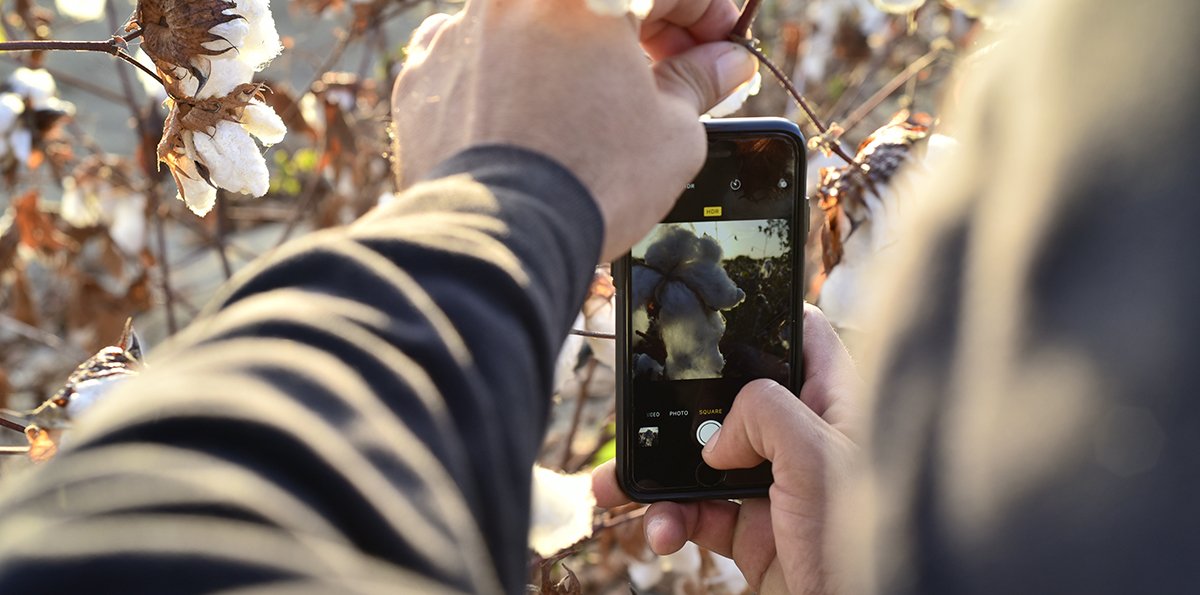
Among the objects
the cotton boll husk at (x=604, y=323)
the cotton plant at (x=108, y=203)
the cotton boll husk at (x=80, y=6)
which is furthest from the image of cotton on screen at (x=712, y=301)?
the cotton plant at (x=108, y=203)

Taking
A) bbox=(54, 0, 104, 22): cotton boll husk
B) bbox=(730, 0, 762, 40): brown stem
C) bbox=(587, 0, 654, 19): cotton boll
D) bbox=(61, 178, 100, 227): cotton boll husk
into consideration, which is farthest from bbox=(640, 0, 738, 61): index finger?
bbox=(61, 178, 100, 227): cotton boll husk

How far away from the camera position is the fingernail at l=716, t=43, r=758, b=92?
21.8 inches

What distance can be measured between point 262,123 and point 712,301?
34cm

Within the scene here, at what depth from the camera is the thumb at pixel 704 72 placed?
532 millimetres

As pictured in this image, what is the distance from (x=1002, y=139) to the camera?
0.71 ft

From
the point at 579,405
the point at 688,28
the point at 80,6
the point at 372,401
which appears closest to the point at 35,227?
the point at 80,6

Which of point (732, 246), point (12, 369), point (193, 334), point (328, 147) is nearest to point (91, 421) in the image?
point (193, 334)

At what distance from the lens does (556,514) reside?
0.64 m

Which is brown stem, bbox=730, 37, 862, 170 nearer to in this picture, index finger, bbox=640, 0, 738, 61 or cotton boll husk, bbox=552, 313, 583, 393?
index finger, bbox=640, 0, 738, 61

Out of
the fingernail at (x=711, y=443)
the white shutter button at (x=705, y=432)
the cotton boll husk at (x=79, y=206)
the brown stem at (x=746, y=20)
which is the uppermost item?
the cotton boll husk at (x=79, y=206)

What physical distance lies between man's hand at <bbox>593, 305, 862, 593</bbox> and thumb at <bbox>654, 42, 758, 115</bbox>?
252 millimetres

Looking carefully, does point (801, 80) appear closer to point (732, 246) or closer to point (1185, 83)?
point (732, 246)

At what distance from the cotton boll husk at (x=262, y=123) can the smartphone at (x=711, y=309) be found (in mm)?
252

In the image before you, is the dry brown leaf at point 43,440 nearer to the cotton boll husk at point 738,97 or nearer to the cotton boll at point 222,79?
the cotton boll at point 222,79
